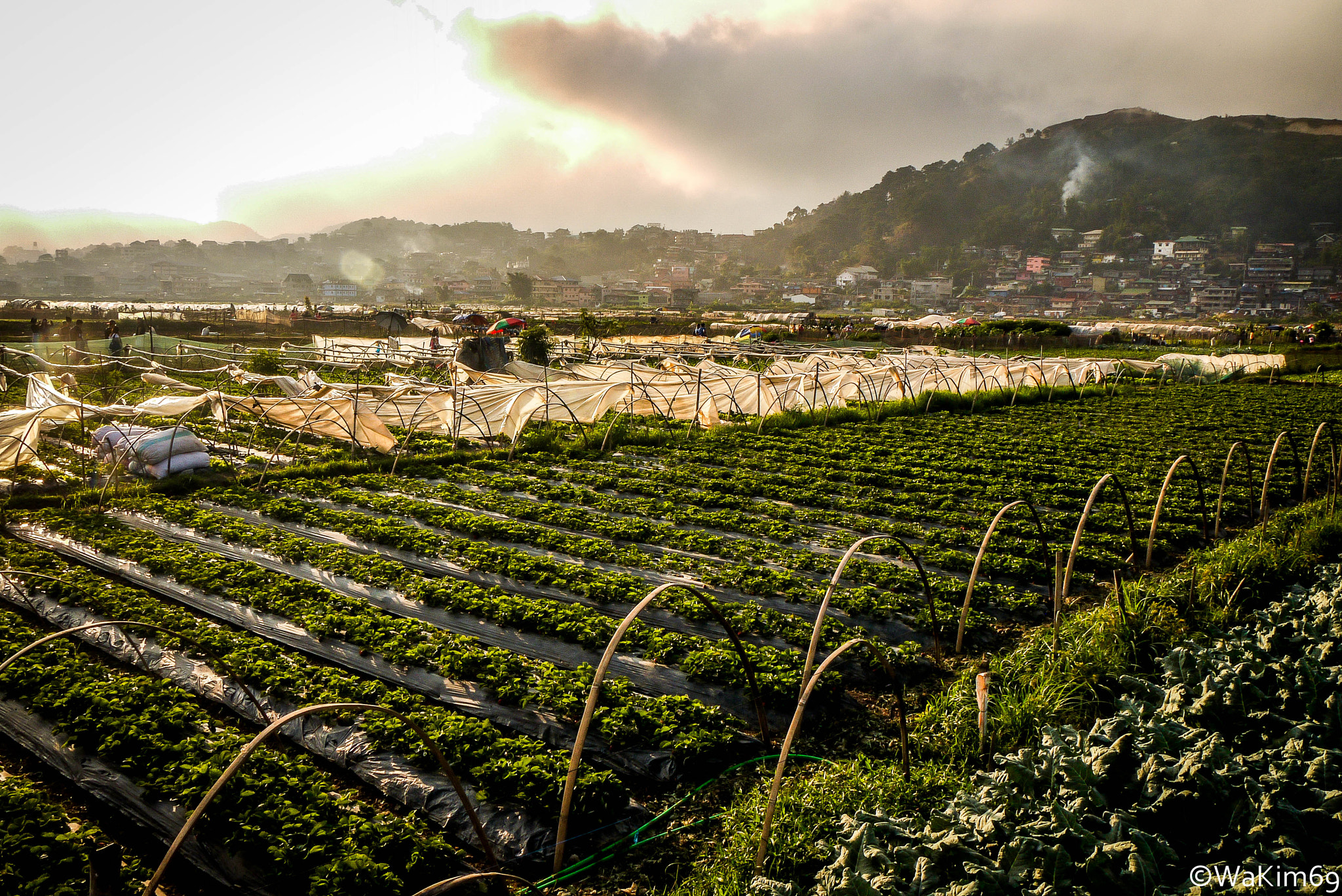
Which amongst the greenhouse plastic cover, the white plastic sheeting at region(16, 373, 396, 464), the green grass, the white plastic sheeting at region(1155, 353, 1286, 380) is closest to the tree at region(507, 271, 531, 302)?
the white plastic sheeting at region(1155, 353, 1286, 380)

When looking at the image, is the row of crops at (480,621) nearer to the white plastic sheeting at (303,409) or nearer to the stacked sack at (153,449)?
the stacked sack at (153,449)

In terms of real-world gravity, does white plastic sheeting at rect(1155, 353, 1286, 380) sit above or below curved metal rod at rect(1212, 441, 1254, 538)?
above

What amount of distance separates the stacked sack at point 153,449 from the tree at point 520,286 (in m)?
176

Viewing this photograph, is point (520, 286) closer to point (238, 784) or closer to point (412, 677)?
point (412, 677)

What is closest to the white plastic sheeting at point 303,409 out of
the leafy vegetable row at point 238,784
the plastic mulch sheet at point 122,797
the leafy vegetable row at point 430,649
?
the leafy vegetable row at point 430,649

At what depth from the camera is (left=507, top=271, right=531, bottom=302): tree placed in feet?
610

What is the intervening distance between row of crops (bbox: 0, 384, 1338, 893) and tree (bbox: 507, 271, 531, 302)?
586 feet

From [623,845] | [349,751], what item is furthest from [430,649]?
[623,845]

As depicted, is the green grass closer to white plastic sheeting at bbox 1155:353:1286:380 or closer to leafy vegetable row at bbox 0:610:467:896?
leafy vegetable row at bbox 0:610:467:896

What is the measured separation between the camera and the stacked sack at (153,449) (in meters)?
13.5

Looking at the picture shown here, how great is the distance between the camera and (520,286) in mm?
189125

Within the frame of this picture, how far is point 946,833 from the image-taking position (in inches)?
149

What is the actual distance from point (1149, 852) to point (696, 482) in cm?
1089

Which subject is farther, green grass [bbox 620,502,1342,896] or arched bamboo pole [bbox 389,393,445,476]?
arched bamboo pole [bbox 389,393,445,476]
